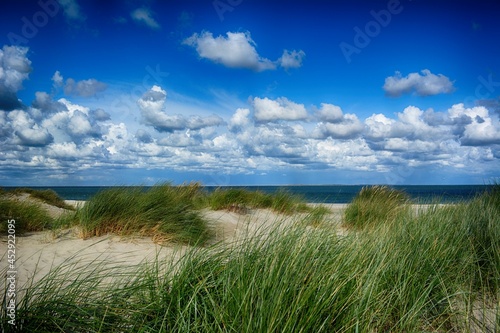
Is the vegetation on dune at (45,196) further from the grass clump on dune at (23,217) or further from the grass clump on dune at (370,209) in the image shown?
the grass clump on dune at (370,209)

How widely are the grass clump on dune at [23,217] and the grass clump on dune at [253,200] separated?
167 inches

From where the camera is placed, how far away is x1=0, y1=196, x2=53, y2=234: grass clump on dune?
6324 mm

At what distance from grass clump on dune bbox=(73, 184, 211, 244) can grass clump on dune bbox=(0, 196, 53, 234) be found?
783mm

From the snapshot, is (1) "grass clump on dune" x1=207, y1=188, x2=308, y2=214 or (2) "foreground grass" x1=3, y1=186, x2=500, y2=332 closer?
(2) "foreground grass" x1=3, y1=186, x2=500, y2=332

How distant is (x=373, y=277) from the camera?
8.23ft

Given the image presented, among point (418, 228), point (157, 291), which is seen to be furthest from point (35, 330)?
point (418, 228)

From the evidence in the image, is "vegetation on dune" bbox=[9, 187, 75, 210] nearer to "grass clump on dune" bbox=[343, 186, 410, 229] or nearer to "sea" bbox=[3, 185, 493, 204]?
"sea" bbox=[3, 185, 493, 204]

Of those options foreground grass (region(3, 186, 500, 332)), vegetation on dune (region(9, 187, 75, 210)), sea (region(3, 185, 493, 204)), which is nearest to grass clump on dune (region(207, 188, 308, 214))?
sea (region(3, 185, 493, 204))

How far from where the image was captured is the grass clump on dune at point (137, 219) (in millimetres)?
6016

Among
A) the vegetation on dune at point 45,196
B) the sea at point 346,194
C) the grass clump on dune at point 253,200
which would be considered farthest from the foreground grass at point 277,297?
the vegetation on dune at point 45,196

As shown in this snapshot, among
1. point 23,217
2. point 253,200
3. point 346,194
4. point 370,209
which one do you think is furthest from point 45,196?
point 346,194

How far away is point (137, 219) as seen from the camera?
6102 millimetres

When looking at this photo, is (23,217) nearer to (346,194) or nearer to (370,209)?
(370,209)

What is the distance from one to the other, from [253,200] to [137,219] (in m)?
5.05
